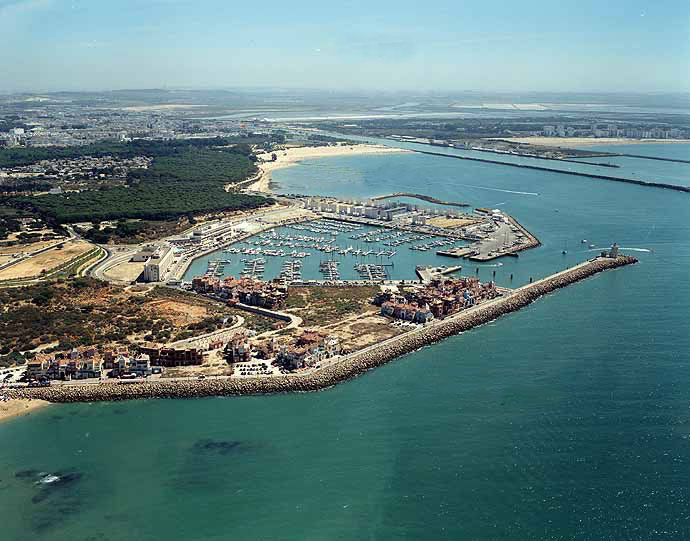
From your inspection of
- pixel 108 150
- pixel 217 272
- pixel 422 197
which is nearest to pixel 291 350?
pixel 217 272

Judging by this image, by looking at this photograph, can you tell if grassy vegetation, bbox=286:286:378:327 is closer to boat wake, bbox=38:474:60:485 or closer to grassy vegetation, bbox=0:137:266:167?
boat wake, bbox=38:474:60:485

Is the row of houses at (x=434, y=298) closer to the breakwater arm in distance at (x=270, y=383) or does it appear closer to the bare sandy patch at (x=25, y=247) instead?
the breakwater arm in distance at (x=270, y=383)

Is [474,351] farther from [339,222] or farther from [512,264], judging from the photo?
[339,222]

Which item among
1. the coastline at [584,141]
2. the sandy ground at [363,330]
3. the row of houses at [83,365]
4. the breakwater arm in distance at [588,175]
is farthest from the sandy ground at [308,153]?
the row of houses at [83,365]

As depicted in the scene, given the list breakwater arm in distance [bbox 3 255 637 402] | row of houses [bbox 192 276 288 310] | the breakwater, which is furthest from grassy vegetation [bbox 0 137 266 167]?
breakwater arm in distance [bbox 3 255 637 402]

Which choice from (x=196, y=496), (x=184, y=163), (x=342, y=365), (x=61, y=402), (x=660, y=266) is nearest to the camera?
(x=196, y=496)

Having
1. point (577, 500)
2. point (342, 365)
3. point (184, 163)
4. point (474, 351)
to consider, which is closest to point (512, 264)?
point (474, 351)
